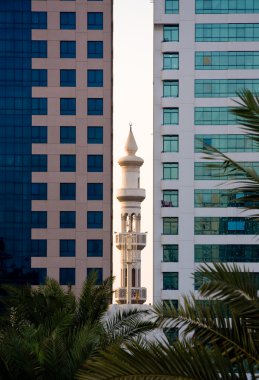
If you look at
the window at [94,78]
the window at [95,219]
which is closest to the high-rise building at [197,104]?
the window at [95,219]

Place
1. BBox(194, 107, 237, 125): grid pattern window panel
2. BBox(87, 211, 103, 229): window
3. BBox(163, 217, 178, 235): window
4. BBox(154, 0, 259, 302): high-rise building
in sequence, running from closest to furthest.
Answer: BBox(163, 217, 178, 235): window
BBox(154, 0, 259, 302): high-rise building
BBox(194, 107, 237, 125): grid pattern window panel
BBox(87, 211, 103, 229): window

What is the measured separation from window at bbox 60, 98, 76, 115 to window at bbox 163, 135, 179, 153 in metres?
13.2

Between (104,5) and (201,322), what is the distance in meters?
76.8

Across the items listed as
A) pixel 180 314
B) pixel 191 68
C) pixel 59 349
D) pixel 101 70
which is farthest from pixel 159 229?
pixel 180 314

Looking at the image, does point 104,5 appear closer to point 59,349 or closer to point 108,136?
point 108,136

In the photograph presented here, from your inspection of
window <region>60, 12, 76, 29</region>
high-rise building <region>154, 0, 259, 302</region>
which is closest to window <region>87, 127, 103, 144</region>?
window <region>60, 12, 76, 29</region>

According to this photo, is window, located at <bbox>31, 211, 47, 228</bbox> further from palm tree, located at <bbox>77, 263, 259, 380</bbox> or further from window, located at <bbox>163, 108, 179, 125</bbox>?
palm tree, located at <bbox>77, 263, 259, 380</bbox>

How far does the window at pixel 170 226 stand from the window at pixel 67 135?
14.6 m

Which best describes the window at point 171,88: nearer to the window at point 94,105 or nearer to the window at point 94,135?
the window at point 94,105

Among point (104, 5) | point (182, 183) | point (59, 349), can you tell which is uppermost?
point (104, 5)

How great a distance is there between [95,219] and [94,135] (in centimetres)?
628

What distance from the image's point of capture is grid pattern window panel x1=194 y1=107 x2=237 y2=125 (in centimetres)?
7831

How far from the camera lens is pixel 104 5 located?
90.1 metres

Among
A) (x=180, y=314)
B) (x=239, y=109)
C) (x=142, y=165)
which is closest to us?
(x=239, y=109)
